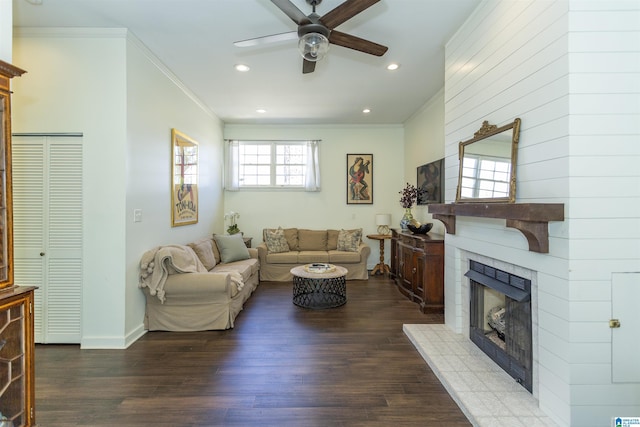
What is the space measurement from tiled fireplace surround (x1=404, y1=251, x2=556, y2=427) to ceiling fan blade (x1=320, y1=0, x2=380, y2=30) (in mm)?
2087

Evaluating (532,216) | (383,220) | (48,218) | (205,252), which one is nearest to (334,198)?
(383,220)

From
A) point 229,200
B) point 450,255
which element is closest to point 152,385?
point 450,255

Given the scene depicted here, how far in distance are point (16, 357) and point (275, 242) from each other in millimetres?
4164

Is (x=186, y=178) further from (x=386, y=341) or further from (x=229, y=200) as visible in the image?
(x=386, y=341)

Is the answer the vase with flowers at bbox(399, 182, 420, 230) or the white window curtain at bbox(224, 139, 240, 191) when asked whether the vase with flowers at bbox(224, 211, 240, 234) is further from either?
the vase with flowers at bbox(399, 182, 420, 230)

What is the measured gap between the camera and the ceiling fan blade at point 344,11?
79.1 inches

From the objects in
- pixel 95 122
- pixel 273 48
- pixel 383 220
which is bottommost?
pixel 383 220

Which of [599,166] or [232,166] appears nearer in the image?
[599,166]

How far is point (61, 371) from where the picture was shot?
2.45 m

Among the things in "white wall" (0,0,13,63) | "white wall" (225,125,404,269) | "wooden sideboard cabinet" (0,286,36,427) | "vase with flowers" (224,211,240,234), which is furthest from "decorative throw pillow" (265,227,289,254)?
"white wall" (0,0,13,63)

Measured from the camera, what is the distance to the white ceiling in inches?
100

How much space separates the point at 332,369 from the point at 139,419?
54.4 inches

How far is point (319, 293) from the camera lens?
4.54 m

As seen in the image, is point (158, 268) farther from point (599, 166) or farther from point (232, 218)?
point (599, 166)
